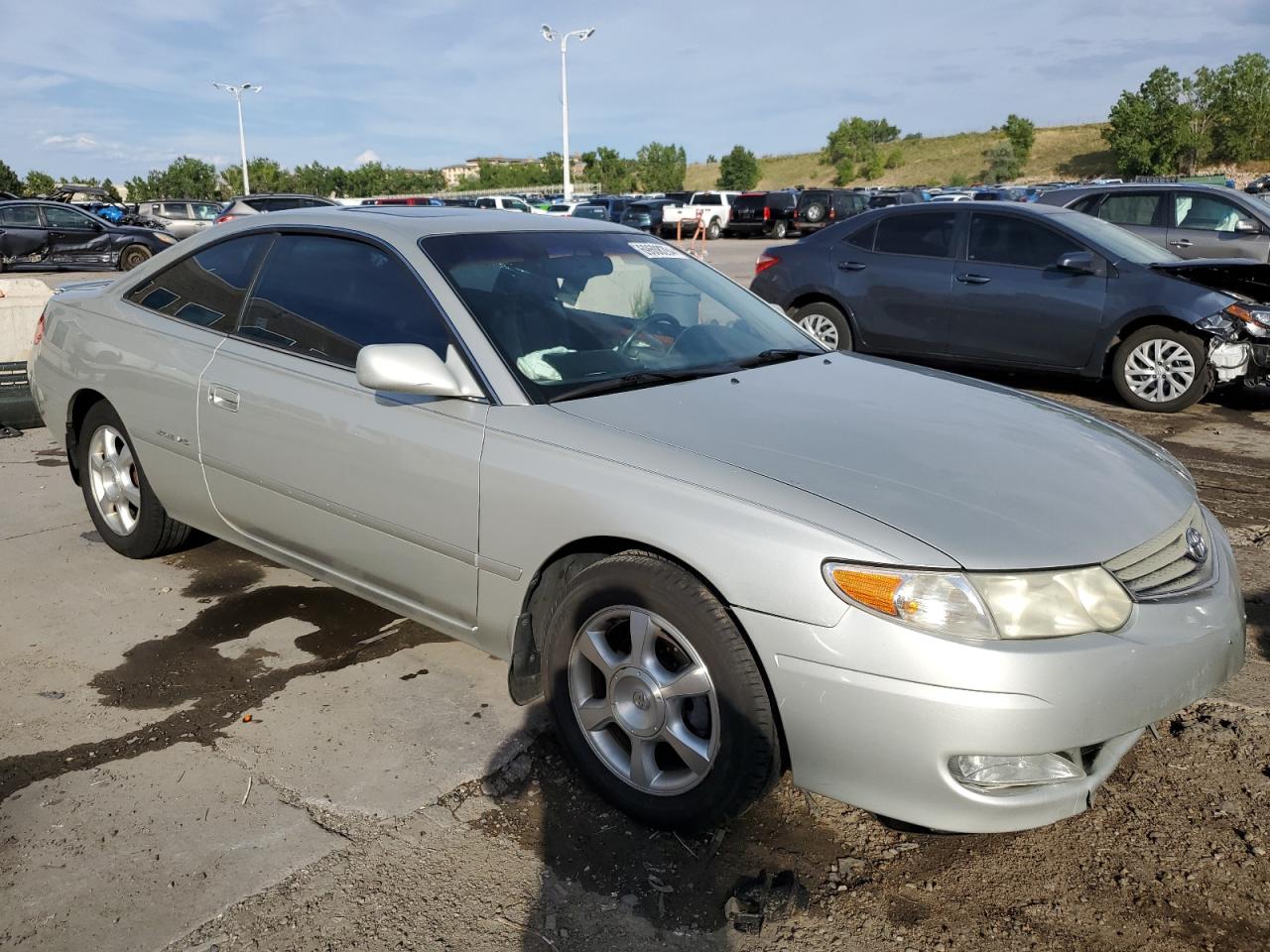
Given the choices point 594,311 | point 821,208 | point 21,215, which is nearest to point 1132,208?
point 594,311

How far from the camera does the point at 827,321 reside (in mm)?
9250

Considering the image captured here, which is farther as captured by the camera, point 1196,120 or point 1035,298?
point 1196,120

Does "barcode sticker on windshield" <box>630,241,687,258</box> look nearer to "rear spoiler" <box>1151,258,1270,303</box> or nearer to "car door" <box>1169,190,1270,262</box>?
"rear spoiler" <box>1151,258,1270,303</box>

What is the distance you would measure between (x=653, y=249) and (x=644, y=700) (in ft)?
6.72

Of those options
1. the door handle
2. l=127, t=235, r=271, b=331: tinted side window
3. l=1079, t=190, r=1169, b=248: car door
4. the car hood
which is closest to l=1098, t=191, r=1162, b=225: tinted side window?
l=1079, t=190, r=1169, b=248: car door

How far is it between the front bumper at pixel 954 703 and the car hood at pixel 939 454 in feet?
0.72

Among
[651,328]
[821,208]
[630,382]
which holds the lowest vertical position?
[630,382]

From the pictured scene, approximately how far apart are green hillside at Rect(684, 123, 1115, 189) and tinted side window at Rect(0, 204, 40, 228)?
7650 centimetres

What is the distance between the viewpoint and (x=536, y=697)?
10.1 ft

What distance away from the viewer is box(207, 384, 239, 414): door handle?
12.4 ft

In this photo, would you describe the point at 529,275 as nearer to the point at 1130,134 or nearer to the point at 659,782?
the point at 659,782

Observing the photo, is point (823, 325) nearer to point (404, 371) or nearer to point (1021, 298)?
point (1021, 298)

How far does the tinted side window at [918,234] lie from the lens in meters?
8.74

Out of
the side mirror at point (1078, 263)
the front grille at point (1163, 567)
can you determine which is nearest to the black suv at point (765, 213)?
the side mirror at point (1078, 263)
